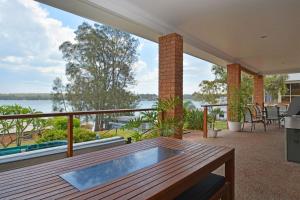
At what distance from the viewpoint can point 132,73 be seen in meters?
10.0

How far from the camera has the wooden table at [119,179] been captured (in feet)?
3.38

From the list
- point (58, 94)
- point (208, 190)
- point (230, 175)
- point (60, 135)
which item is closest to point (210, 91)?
point (58, 94)

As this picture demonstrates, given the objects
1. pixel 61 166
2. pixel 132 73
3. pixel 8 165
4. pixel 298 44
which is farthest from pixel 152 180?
pixel 132 73

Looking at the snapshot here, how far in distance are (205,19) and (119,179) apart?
3519 millimetres

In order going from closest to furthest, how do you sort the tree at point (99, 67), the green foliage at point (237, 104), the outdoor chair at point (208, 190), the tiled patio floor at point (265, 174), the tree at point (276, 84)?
the outdoor chair at point (208, 190) < the tiled patio floor at point (265, 174) < the green foliage at point (237, 104) < the tree at point (99, 67) < the tree at point (276, 84)

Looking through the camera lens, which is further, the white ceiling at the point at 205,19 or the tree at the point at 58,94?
the tree at the point at 58,94

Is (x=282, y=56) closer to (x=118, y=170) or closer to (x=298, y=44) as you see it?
(x=298, y=44)

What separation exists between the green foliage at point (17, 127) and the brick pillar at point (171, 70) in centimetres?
243

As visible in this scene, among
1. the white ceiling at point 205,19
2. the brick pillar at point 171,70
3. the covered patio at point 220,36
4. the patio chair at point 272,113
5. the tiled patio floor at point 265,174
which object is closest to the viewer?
the tiled patio floor at point 265,174

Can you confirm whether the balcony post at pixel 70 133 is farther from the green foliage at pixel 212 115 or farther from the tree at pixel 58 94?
the tree at pixel 58 94

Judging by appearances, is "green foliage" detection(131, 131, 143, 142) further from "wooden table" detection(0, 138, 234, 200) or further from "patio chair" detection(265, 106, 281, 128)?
"patio chair" detection(265, 106, 281, 128)

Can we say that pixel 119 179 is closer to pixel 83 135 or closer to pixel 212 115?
pixel 83 135

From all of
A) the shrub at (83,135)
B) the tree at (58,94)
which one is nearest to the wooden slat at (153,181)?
the shrub at (83,135)

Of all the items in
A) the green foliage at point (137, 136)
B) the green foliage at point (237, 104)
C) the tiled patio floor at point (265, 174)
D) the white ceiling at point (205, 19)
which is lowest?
the tiled patio floor at point (265, 174)
